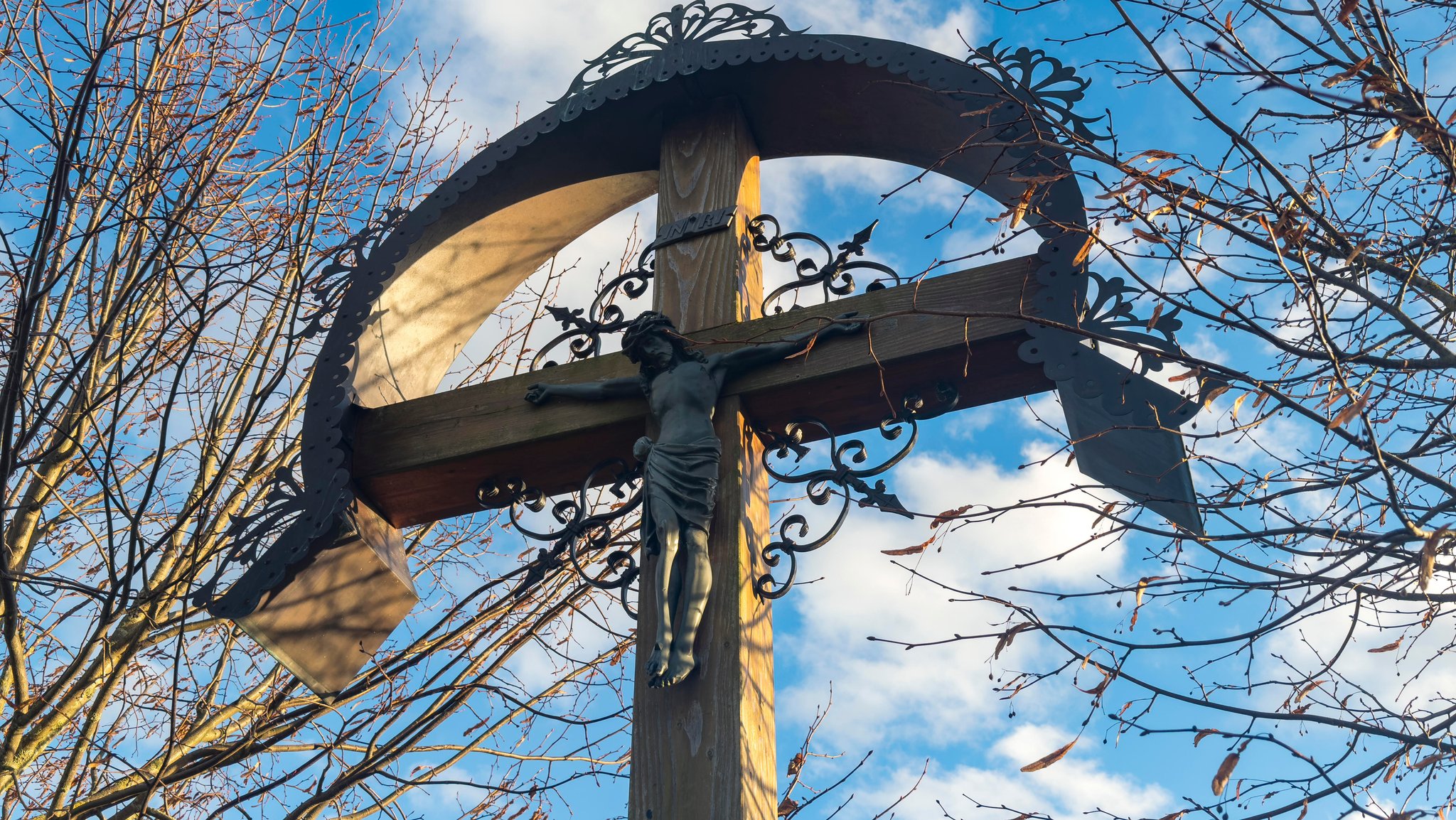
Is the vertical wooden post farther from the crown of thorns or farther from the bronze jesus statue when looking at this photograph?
the crown of thorns

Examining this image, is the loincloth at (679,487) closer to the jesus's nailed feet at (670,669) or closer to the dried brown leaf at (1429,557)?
the jesus's nailed feet at (670,669)

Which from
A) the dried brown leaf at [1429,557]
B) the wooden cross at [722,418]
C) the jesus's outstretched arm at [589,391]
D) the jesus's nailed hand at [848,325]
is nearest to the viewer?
the dried brown leaf at [1429,557]

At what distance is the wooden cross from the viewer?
9.34 ft

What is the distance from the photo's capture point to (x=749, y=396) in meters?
3.36

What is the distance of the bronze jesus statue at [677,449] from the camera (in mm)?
2961

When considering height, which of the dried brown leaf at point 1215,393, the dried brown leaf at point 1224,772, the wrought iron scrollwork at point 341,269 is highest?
the wrought iron scrollwork at point 341,269

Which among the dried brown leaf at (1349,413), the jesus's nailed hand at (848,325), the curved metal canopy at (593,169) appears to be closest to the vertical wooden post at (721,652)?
the jesus's nailed hand at (848,325)

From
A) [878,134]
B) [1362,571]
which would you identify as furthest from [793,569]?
[878,134]

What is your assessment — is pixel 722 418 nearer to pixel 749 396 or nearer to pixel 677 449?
pixel 749 396

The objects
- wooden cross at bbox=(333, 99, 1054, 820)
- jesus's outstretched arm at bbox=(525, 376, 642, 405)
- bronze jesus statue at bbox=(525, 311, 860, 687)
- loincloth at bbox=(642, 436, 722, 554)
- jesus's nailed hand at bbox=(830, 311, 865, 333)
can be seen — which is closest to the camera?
wooden cross at bbox=(333, 99, 1054, 820)

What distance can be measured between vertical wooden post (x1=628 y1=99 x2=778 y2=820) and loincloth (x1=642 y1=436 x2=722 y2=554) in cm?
6

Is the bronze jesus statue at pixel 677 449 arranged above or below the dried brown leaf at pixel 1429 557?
above

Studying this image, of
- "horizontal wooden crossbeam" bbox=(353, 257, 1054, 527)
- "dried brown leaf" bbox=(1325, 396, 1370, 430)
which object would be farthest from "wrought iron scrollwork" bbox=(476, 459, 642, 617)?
→ "dried brown leaf" bbox=(1325, 396, 1370, 430)

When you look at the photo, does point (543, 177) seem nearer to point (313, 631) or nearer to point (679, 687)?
point (313, 631)
